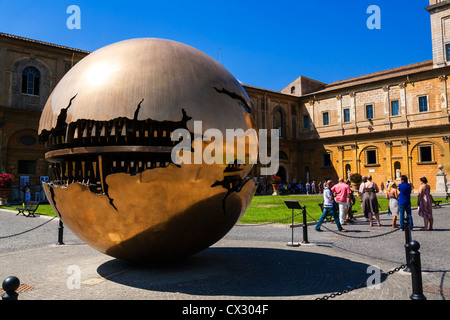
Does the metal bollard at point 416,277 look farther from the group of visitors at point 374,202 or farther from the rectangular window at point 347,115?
the rectangular window at point 347,115

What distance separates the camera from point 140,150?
3.61 m

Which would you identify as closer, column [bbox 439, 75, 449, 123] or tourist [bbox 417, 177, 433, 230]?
tourist [bbox 417, 177, 433, 230]

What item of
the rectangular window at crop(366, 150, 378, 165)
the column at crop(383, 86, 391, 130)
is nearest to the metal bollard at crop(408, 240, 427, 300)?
the column at crop(383, 86, 391, 130)

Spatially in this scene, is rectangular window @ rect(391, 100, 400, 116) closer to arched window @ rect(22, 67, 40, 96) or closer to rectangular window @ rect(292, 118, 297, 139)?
rectangular window @ rect(292, 118, 297, 139)

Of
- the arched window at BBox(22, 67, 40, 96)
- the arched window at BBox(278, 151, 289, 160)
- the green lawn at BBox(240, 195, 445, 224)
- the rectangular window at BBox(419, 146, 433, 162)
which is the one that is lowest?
the green lawn at BBox(240, 195, 445, 224)

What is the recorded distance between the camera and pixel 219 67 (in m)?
4.50

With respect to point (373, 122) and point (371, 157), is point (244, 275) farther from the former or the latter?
point (373, 122)

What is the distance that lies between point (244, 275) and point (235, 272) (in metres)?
0.19

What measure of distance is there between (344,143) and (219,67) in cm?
3738

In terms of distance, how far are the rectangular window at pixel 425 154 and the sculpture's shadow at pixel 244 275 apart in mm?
32997

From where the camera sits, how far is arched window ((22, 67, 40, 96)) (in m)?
27.1

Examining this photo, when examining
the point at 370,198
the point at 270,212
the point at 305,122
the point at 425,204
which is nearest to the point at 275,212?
the point at 270,212

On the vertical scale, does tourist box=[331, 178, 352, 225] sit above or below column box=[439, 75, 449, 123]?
below

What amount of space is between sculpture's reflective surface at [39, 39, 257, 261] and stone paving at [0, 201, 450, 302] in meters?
0.48
